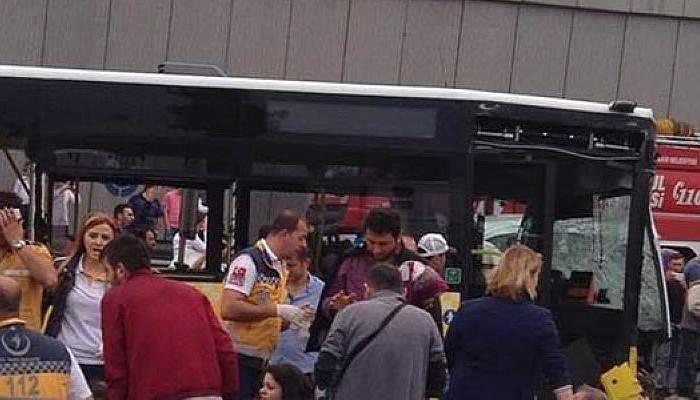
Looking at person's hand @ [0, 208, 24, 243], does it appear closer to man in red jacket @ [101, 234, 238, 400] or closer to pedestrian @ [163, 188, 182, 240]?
pedestrian @ [163, 188, 182, 240]

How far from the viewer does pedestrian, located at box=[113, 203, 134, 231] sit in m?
10.5

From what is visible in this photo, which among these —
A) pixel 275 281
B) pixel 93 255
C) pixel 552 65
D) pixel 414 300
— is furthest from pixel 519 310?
pixel 552 65

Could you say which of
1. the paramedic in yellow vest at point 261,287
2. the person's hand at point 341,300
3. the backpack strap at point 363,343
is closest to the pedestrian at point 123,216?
the paramedic in yellow vest at point 261,287

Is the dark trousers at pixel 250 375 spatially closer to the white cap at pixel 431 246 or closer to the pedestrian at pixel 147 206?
the white cap at pixel 431 246

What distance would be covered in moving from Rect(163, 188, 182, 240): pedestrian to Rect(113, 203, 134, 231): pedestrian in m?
0.25

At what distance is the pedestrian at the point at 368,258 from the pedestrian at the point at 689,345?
Answer: 6.63 metres

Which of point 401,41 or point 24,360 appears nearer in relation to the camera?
point 24,360

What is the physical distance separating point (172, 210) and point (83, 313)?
1.96 metres

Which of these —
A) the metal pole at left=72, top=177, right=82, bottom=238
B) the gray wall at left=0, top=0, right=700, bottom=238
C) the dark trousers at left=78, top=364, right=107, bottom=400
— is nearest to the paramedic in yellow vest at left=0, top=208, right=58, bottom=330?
the dark trousers at left=78, top=364, right=107, bottom=400

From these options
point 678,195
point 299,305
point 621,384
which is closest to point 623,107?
point 621,384

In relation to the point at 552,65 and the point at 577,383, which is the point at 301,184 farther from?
the point at 552,65

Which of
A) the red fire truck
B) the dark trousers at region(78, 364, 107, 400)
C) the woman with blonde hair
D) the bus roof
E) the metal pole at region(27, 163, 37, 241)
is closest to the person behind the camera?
the woman with blonde hair

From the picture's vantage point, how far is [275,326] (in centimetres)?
942

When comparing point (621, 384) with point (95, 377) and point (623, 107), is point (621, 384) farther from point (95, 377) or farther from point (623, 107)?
point (95, 377)
